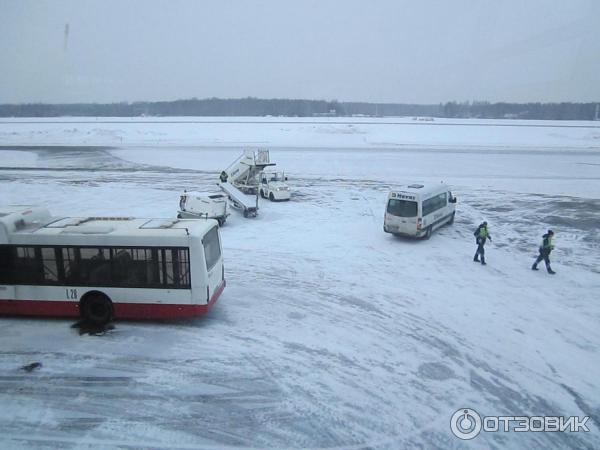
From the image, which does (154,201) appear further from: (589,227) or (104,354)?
(589,227)

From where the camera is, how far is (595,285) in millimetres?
13570

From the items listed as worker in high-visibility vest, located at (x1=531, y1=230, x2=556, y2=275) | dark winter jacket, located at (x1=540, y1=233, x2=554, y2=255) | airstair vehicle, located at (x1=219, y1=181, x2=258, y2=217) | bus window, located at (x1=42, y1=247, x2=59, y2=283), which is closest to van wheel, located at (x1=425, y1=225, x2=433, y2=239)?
worker in high-visibility vest, located at (x1=531, y1=230, x2=556, y2=275)

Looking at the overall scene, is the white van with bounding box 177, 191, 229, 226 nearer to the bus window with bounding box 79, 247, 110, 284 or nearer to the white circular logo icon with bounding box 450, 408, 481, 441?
the bus window with bounding box 79, 247, 110, 284

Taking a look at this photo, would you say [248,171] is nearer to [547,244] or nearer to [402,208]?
[402,208]

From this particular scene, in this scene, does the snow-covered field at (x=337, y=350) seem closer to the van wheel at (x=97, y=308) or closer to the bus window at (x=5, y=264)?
the van wheel at (x=97, y=308)

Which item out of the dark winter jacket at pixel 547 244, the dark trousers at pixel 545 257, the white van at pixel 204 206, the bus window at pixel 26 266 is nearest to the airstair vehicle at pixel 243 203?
the white van at pixel 204 206

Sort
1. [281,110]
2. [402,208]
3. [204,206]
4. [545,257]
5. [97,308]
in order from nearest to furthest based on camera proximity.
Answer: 1. [97,308]
2. [545,257]
3. [402,208]
4. [204,206]
5. [281,110]

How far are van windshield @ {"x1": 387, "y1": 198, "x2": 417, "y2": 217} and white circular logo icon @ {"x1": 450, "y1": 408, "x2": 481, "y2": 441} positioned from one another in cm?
1105

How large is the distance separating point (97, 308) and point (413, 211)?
12.2 m

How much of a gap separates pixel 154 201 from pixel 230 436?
2020 cm

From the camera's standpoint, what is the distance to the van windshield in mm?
17891

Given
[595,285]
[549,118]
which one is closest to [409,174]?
[595,285]
